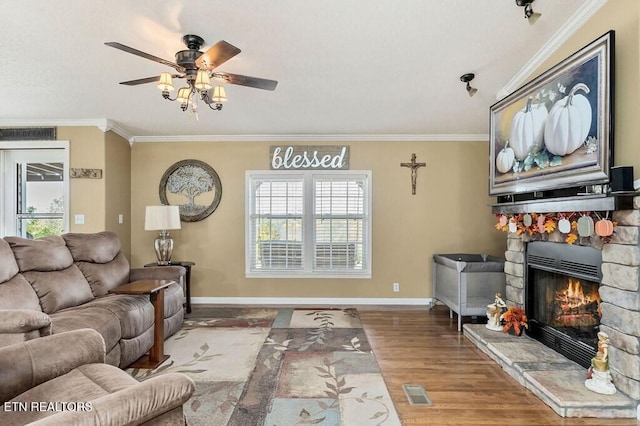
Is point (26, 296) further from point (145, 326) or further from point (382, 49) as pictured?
point (382, 49)

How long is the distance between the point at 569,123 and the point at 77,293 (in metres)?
4.20

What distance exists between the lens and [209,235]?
4.98m

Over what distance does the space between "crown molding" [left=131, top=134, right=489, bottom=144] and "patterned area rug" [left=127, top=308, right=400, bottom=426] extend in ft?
8.24

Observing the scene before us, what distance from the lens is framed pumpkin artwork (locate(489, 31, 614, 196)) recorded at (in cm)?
214

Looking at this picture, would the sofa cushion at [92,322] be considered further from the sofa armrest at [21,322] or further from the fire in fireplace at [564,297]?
the fire in fireplace at [564,297]

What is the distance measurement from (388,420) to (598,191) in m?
2.04

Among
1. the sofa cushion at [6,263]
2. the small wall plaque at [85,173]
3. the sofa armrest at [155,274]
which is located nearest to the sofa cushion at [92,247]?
the sofa armrest at [155,274]

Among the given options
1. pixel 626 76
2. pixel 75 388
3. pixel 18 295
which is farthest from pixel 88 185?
pixel 626 76

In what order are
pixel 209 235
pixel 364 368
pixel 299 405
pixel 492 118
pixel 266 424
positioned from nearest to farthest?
pixel 266 424
pixel 299 405
pixel 364 368
pixel 492 118
pixel 209 235

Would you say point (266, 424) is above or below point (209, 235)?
below

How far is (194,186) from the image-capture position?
498 centimetres

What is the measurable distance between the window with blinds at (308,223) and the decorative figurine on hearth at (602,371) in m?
2.94

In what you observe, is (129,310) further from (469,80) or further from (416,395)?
(469,80)

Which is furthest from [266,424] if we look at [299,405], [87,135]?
[87,135]
